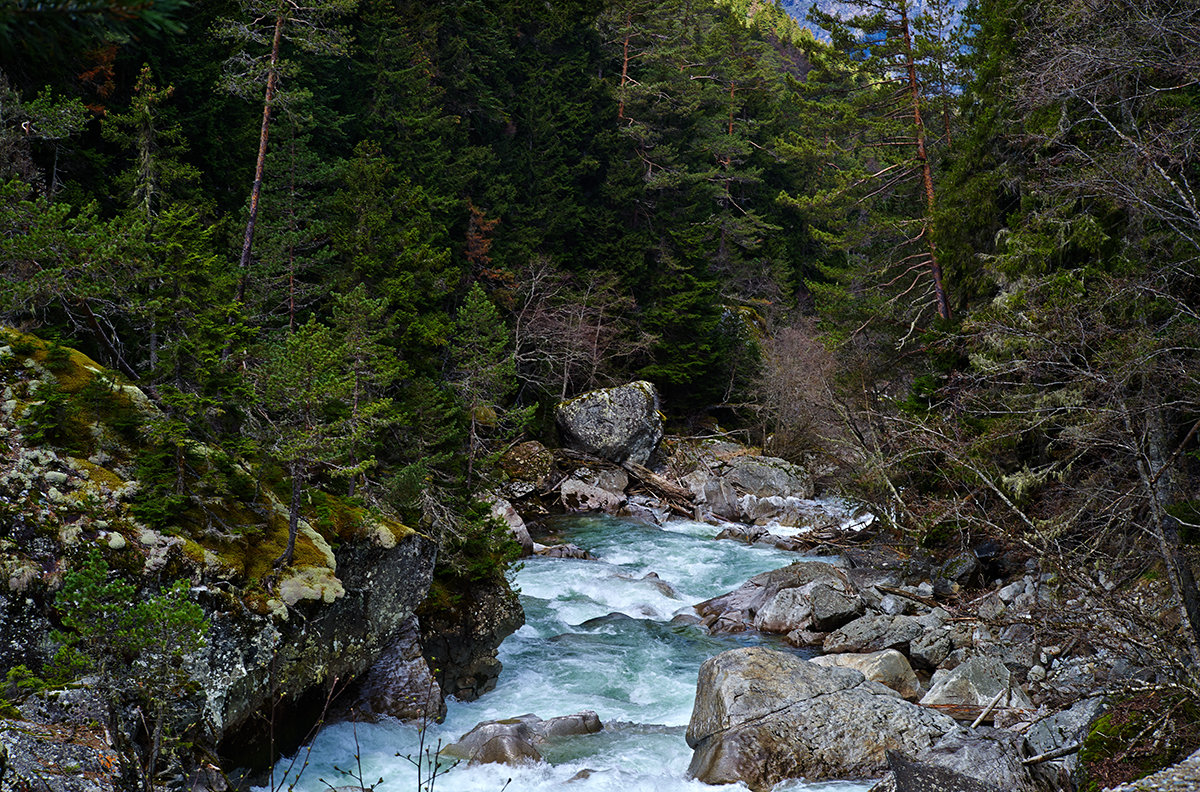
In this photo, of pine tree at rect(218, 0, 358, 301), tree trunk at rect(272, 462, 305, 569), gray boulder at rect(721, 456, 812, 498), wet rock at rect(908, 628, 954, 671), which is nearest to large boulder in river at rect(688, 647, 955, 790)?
wet rock at rect(908, 628, 954, 671)

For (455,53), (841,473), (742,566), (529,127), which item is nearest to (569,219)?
(529,127)

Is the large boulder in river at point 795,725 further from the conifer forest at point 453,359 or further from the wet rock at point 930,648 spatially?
the wet rock at point 930,648

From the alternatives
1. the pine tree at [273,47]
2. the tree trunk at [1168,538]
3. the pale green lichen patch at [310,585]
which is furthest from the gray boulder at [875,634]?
the pine tree at [273,47]

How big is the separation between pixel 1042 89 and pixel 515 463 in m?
16.5

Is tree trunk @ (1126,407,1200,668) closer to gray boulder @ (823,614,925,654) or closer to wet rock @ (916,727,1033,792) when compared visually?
wet rock @ (916,727,1033,792)

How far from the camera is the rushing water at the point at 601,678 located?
7.66 metres

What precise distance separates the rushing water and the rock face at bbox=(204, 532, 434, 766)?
0.80 meters

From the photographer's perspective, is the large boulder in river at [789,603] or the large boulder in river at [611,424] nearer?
the large boulder in river at [789,603]

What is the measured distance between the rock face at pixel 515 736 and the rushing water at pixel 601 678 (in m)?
0.12

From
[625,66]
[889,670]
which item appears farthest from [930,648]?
[625,66]

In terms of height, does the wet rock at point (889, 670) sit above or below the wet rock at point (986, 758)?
below

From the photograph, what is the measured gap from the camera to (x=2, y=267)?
26.9 feet

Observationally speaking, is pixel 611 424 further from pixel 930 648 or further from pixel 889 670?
pixel 889 670

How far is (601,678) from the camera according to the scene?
10836 millimetres
